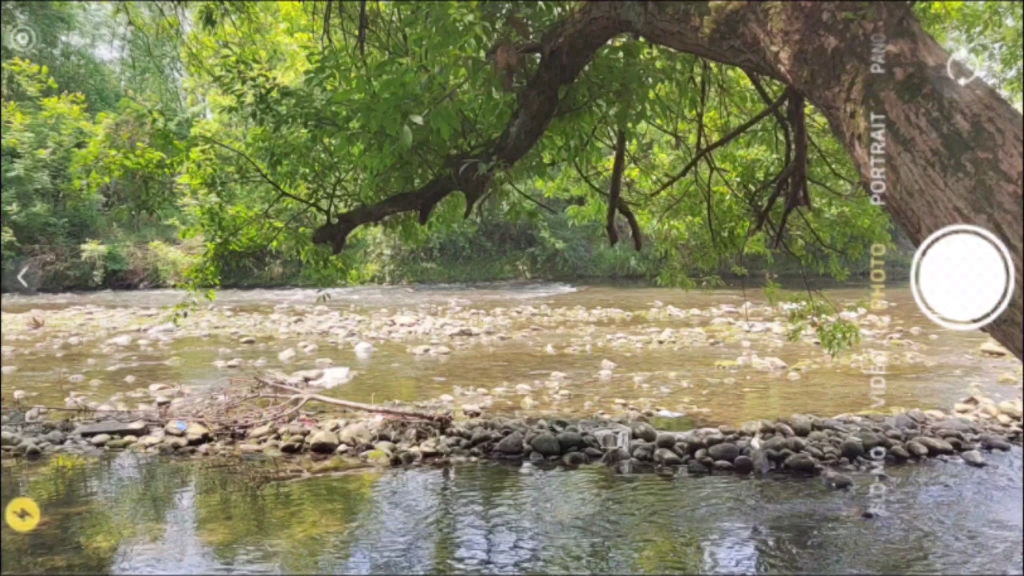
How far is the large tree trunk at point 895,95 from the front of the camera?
231cm

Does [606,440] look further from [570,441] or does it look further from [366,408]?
[366,408]

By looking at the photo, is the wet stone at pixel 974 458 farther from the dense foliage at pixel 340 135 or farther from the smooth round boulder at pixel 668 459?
the smooth round boulder at pixel 668 459

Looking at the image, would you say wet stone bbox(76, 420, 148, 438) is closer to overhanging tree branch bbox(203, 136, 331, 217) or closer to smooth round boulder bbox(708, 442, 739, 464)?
overhanging tree branch bbox(203, 136, 331, 217)

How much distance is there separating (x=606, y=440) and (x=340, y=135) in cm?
383

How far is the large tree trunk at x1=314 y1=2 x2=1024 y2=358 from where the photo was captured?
2314 mm

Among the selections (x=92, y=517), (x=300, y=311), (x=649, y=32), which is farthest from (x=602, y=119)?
(x=300, y=311)

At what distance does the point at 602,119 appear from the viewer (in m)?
4.29

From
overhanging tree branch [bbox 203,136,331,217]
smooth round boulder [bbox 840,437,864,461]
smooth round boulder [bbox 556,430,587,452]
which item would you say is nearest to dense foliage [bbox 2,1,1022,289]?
overhanging tree branch [bbox 203,136,331,217]

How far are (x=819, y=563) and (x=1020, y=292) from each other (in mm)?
2667

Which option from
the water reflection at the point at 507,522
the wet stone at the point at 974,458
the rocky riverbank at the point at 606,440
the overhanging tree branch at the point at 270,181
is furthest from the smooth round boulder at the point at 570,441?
the overhanging tree branch at the point at 270,181

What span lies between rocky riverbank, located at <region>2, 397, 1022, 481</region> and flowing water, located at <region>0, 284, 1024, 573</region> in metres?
0.27

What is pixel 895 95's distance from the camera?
251 cm

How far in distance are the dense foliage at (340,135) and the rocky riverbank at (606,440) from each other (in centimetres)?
154

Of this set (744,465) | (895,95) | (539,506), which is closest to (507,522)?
(539,506)
